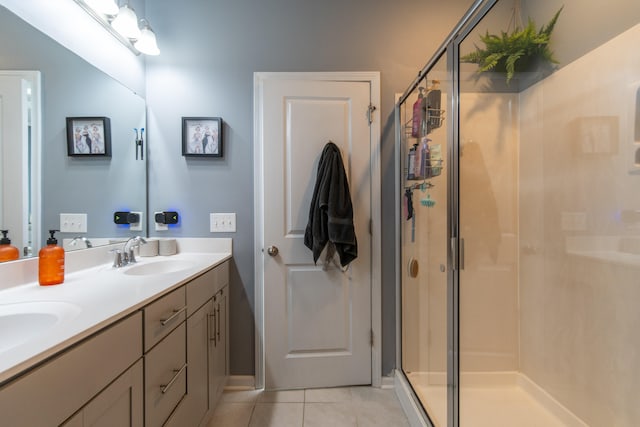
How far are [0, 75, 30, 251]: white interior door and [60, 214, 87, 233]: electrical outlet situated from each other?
0.17 metres

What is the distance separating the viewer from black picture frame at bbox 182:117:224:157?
1.75m

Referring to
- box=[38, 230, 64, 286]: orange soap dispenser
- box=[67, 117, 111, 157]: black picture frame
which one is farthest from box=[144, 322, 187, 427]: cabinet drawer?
box=[67, 117, 111, 157]: black picture frame

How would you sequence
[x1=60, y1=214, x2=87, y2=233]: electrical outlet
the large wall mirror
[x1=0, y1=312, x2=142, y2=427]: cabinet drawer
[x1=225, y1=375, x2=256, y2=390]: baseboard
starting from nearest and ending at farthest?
[x1=0, y1=312, x2=142, y2=427]: cabinet drawer → the large wall mirror → [x1=60, y1=214, x2=87, y2=233]: electrical outlet → [x1=225, y1=375, x2=256, y2=390]: baseboard

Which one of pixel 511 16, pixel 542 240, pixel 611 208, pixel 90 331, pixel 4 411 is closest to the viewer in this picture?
pixel 4 411

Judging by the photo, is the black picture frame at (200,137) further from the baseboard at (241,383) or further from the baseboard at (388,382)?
the baseboard at (388,382)

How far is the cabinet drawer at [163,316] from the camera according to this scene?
0.90 metres

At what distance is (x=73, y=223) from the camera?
51.2 inches

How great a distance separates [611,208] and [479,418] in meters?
1.20

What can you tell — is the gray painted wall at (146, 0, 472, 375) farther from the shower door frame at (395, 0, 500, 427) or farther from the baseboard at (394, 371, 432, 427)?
the shower door frame at (395, 0, 500, 427)

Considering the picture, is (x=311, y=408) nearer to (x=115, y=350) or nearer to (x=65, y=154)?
(x=115, y=350)

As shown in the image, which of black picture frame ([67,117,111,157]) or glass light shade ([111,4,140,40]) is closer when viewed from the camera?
black picture frame ([67,117,111,157])

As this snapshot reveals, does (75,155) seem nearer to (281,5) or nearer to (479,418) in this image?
(281,5)

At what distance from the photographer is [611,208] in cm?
116

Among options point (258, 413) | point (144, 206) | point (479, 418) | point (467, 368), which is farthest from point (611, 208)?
point (144, 206)
